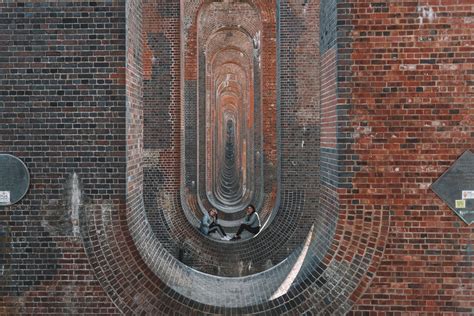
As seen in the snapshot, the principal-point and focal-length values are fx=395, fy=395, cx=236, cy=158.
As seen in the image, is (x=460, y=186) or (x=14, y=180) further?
(x=14, y=180)

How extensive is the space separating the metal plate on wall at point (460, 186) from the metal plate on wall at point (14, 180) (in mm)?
4343

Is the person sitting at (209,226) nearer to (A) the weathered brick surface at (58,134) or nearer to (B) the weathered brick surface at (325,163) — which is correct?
(B) the weathered brick surface at (325,163)

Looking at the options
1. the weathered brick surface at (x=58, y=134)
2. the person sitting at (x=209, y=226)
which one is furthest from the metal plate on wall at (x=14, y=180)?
the person sitting at (x=209, y=226)

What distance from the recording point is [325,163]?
15.4 ft

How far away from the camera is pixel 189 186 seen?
45.9 feet

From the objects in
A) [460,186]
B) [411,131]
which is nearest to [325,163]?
[411,131]

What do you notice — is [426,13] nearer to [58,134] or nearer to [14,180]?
[58,134]

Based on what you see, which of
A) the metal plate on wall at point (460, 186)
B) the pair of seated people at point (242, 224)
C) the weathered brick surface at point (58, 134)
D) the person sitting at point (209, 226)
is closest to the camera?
the metal plate on wall at point (460, 186)

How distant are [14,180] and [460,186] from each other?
4.70 meters

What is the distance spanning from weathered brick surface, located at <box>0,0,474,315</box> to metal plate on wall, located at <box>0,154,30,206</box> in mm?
89

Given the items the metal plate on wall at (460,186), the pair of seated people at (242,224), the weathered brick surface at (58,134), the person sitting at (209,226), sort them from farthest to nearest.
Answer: the person sitting at (209,226) < the pair of seated people at (242,224) < the weathered brick surface at (58,134) < the metal plate on wall at (460,186)

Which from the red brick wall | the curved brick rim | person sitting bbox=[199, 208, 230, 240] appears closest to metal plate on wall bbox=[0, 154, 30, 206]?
the curved brick rim

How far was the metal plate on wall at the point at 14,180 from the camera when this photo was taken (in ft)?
14.0

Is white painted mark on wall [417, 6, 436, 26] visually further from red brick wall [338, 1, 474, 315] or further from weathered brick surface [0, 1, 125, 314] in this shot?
weathered brick surface [0, 1, 125, 314]
